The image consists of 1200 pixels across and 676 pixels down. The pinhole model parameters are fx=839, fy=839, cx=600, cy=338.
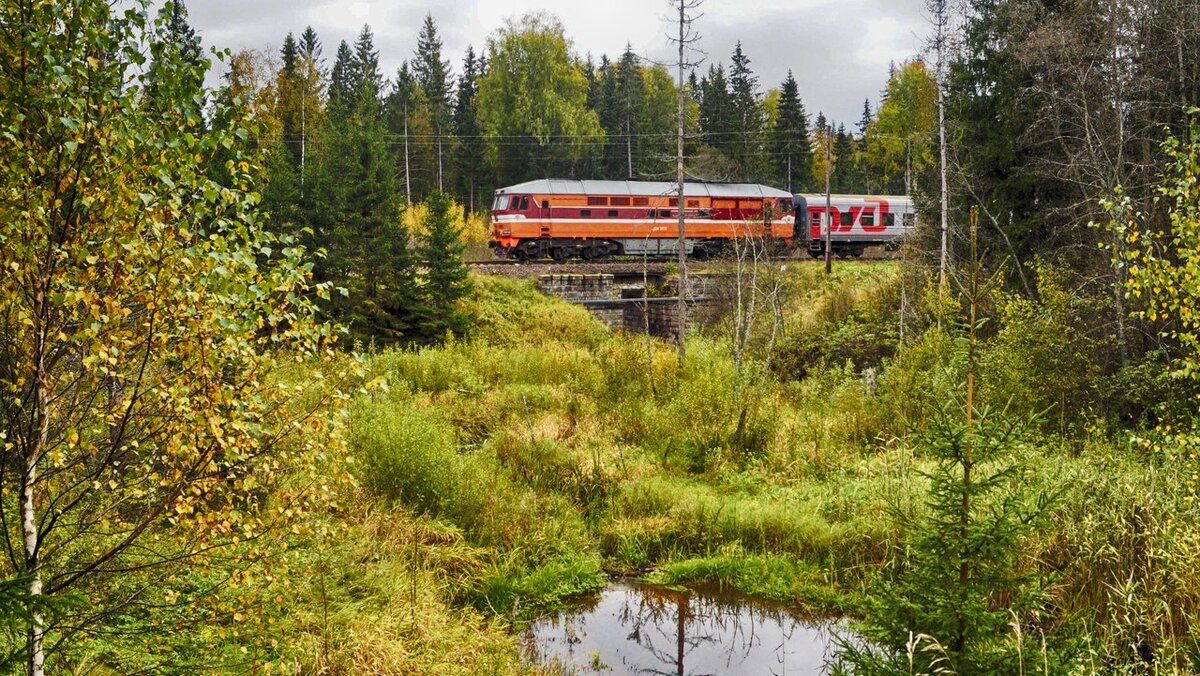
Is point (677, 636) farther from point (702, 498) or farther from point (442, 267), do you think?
point (442, 267)

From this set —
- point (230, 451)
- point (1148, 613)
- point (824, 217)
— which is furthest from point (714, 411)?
point (824, 217)

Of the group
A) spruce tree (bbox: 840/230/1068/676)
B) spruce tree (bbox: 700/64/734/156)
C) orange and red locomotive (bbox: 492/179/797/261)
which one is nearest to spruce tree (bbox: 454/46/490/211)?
spruce tree (bbox: 700/64/734/156)

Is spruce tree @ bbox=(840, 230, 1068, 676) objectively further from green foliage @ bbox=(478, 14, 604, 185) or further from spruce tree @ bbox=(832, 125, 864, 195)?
spruce tree @ bbox=(832, 125, 864, 195)

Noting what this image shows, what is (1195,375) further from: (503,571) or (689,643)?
(503,571)

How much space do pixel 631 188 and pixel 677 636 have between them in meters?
19.7

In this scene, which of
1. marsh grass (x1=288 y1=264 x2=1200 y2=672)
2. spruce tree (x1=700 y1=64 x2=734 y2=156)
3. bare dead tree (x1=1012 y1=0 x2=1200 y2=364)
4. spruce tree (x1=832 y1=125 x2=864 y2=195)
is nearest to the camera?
marsh grass (x1=288 y1=264 x2=1200 y2=672)

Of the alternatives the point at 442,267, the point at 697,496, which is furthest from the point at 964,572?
the point at 442,267

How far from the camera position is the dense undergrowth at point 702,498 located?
18.4 feet

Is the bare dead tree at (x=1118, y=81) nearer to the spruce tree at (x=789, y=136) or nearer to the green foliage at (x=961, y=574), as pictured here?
the green foliage at (x=961, y=574)

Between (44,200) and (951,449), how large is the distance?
4.02 meters

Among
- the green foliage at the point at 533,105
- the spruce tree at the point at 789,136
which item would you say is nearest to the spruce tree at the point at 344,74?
the green foliage at the point at 533,105

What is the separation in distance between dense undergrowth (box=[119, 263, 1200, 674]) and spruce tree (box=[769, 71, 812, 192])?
3369 centimetres

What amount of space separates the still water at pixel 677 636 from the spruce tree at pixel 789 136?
40.2 metres

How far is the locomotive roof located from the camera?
80.6 feet
